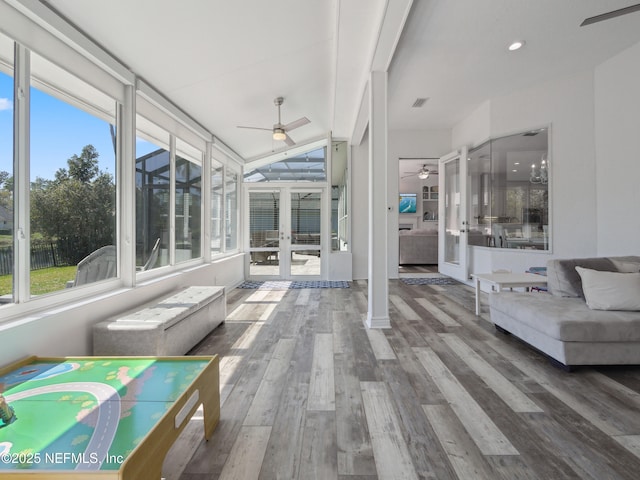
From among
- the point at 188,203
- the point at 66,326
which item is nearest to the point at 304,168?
the point at 188,203

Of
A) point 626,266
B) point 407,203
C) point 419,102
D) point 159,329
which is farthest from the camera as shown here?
point 407,203

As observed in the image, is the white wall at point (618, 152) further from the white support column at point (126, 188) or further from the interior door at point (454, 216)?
the white support column at point (126, 188)

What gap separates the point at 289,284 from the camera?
6.11 m

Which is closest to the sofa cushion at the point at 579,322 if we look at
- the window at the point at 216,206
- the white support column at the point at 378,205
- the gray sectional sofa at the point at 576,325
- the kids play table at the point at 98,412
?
the gray sectional sofa at the point at 576,325

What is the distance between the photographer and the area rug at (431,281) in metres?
6.07

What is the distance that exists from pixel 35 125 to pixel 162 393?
6.66 feet

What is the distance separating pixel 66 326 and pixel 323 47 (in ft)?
11.7

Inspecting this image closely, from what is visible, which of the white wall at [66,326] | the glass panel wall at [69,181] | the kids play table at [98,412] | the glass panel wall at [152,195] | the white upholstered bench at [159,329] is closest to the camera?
the kids play table at [98,412]

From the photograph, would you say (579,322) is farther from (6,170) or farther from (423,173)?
(423,173)

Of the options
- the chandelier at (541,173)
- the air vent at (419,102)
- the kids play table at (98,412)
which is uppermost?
the air vent at (419,102)

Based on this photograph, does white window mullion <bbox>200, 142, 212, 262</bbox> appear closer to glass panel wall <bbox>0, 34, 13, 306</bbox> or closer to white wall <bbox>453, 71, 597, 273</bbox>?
glass panel wall <bbox>0, 34, 13, 306</bbox>

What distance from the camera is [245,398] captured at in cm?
203

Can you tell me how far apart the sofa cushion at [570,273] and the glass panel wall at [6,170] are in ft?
14.5

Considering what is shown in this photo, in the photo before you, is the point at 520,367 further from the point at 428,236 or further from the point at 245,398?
the point at 428,236
